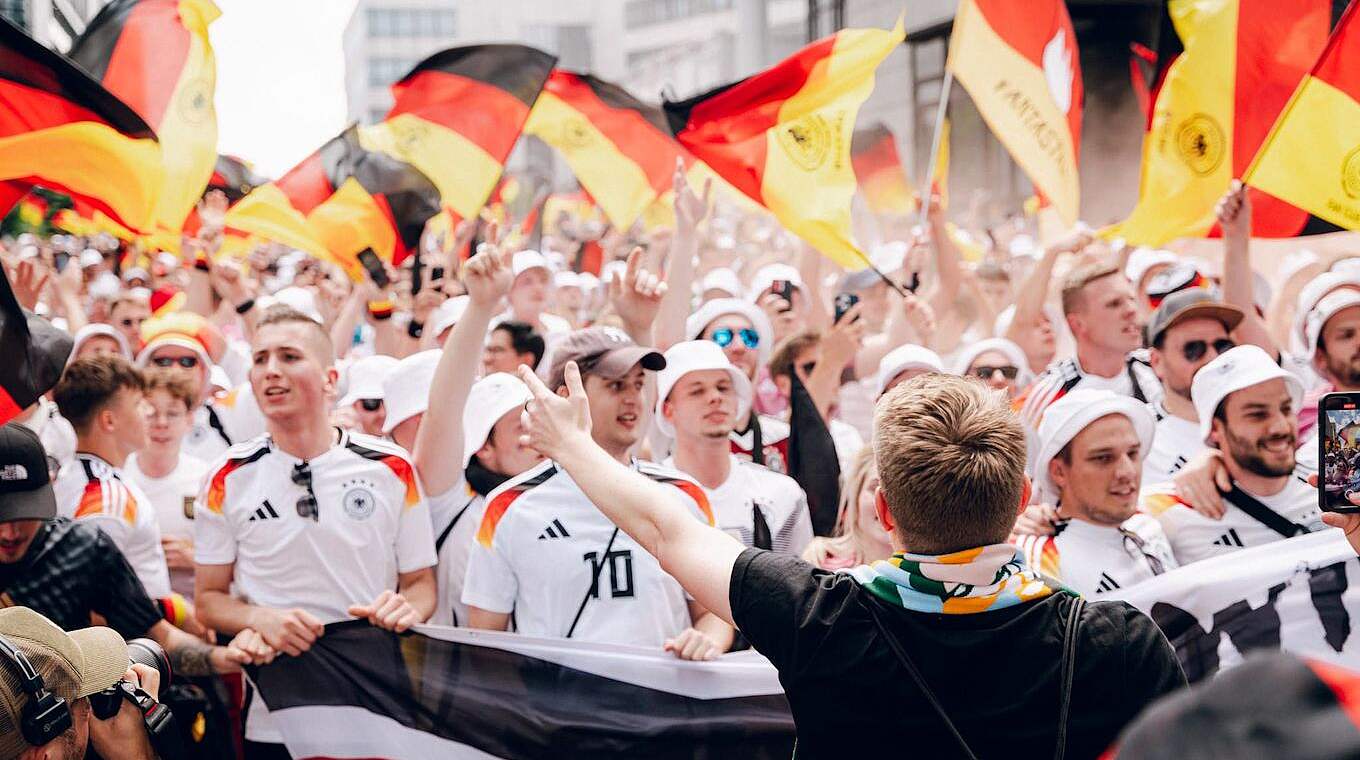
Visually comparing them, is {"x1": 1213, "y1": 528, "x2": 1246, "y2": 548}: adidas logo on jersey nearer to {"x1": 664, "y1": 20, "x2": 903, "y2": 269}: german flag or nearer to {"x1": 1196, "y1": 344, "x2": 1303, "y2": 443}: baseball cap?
{"x1": 1196, "y1": 344, "x2": 1303, "y2": 443}: baseball cap

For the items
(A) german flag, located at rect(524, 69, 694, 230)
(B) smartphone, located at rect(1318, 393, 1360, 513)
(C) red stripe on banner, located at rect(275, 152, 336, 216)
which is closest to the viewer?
(B) smartphone, located at rect(1318, 393, 1360, 513)

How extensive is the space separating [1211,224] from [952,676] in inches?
193

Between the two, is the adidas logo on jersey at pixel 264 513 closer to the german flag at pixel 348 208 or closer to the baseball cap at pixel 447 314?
the baseball cap at pixel 447 314

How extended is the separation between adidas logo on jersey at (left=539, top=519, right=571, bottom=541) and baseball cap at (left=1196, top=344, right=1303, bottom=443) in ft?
5.51

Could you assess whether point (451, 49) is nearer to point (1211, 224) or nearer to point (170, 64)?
point (170, 64)

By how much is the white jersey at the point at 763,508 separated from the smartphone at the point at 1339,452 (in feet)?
8.14

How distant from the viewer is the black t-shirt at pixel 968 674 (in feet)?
7.86

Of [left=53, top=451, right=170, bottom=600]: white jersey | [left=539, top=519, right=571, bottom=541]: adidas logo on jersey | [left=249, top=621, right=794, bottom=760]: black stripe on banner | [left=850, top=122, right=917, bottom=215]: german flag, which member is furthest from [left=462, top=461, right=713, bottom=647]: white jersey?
[left=850, top=122, right=917, bottom=215]: german flag

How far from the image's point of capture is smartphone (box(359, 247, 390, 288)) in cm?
872

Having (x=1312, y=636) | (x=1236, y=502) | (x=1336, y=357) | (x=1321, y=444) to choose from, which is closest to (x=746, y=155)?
(x=1336, y=357)

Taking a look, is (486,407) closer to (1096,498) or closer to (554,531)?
(554,531)

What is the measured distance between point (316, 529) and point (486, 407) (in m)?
0.88

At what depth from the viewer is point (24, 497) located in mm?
3994

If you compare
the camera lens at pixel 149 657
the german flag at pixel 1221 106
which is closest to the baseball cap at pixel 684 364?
the camera lens at pixel 149 657
